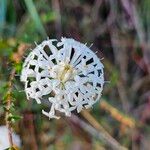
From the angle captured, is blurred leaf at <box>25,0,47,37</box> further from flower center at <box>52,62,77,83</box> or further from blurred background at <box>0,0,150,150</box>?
flower center at <box>52,62,77,83</box>

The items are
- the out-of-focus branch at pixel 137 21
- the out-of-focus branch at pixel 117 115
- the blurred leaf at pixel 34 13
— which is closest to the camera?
the blurred leaf at pixel 34 13

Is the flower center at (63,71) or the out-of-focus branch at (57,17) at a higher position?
the out-of-focus branch at (57,17)

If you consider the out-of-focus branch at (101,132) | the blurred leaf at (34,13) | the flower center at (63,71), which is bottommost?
the out-of-focus branch at (101,132)

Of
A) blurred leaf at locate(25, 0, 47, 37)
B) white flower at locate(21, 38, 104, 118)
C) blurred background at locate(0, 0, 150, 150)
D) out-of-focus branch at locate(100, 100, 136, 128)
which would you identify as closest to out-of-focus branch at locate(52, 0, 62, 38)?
blurred background at locate(0, 0, 150, 150)

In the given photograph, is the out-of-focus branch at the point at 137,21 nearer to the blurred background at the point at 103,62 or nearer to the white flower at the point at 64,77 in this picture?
the blurred background at the point at 103,62

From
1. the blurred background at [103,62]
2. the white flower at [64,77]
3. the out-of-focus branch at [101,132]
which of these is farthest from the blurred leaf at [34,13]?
the white flower at [64,77]

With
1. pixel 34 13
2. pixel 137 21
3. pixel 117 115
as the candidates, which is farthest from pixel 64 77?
pixel 137 21

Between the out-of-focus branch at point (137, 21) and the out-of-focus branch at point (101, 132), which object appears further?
the out-of-focus branch at point (137, 21)
